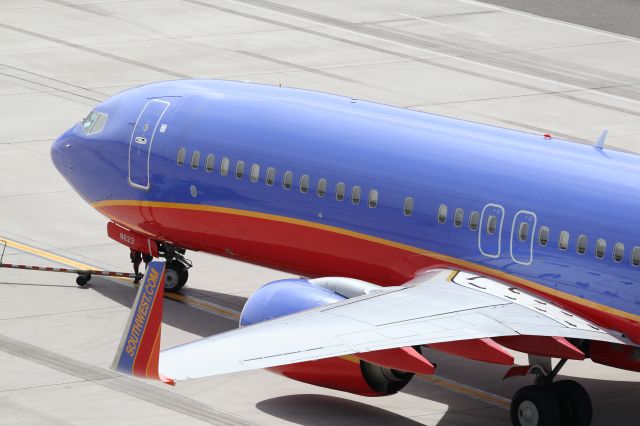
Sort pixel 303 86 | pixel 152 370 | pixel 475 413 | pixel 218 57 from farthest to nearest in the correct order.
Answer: pixel 218 57 → pixel 303 86 → pixel 475 413 → pixel 152 370

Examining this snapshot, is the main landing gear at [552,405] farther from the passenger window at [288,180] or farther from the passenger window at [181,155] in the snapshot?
the passenger window at [181,155]

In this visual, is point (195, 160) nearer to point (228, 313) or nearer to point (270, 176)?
point (270, 176)

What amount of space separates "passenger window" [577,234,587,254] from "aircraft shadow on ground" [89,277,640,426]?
10.7ft

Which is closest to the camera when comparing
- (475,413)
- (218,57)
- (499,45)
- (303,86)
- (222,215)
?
(475,413)

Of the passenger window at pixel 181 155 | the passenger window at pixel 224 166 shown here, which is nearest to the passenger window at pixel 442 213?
the passenger window at pixel 224 166

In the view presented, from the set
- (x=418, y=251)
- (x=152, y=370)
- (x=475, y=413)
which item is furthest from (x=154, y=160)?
(x=152, y=370)

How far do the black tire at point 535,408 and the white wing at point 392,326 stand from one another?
4.24 feet

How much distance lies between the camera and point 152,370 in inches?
926

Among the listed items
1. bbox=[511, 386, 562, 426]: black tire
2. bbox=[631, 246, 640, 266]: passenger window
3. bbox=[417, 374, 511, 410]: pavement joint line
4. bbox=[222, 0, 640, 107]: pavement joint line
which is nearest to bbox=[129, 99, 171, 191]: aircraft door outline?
bbox=[417, 374, 511, 410]: pavement joint line

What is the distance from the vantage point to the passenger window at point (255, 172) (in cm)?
3312

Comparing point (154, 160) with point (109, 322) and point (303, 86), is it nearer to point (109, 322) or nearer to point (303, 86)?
point (109, 322)

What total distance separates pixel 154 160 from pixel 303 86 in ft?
67.3

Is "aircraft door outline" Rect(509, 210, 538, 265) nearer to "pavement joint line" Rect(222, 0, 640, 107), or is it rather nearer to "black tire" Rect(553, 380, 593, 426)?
"black tire" Rect(553, 380, 593, 426)

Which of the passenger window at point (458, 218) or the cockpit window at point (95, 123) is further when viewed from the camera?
the cockpit window at point (95, 123)
